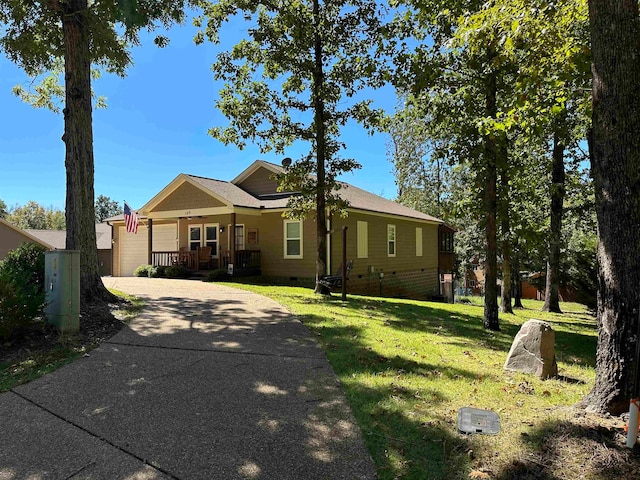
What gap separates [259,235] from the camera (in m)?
17.2

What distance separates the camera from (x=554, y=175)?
15070mm

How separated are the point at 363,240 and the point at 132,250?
12451mm

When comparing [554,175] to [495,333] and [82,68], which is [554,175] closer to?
[495,333]

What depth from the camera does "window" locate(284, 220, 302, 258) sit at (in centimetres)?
1616

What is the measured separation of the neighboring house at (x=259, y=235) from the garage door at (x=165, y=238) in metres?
0.05

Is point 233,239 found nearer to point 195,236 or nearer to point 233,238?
point 233,238

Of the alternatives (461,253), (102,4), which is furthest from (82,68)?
(461,253)

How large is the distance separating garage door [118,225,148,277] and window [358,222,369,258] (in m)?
11.1

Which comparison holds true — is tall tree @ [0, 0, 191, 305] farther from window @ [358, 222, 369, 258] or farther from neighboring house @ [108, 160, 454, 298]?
window @ [358, 222, 369, 258]

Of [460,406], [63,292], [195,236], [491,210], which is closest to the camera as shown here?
[460,406]

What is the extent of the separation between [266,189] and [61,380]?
14.5m

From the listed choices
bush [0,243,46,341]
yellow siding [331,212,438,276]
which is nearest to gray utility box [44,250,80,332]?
bush [0,243,46,341]

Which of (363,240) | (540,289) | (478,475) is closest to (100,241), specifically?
(363,240)

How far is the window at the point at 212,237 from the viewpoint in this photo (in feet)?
59.7
